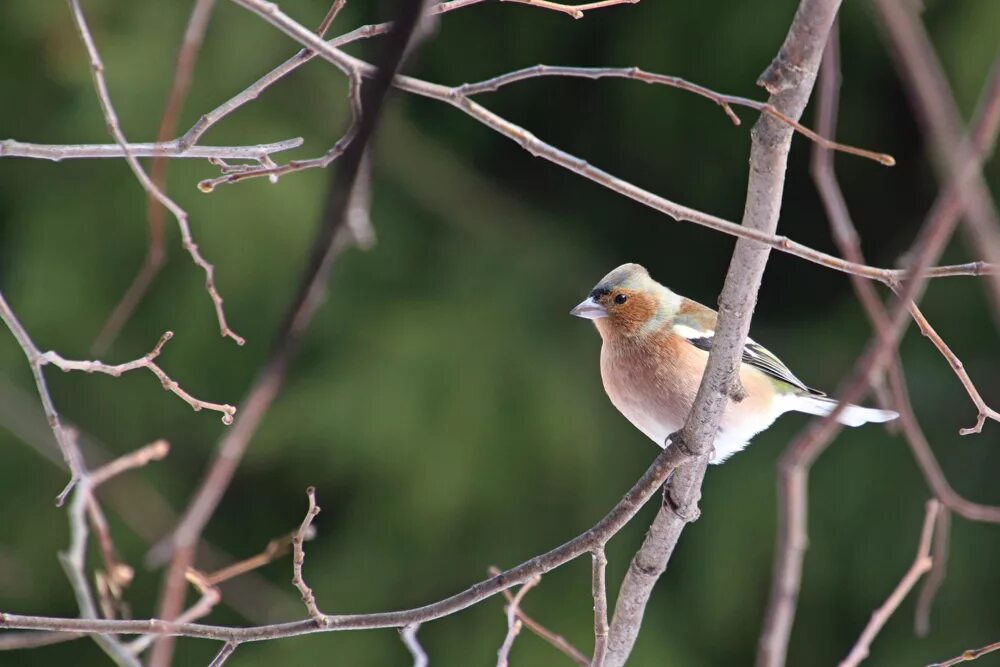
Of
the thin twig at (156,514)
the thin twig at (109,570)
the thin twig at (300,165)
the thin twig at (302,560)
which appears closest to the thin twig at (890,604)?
the thin twig at (302,560)

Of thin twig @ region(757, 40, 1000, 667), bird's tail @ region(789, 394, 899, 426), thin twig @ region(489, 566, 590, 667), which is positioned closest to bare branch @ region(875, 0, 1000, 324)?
thin twig @ region(757, 40, 1000, 667)

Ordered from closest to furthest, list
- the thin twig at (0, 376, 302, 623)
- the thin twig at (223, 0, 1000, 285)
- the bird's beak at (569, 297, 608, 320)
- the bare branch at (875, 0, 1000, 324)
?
the bare branch at (875, 0, 1000, 324) < the thin twig at (223, 0, 1000, 285) < the bird's beak at (569, 297, 608, 320) < the thin twig at (0, 376, 302, 623)

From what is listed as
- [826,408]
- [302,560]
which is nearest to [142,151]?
[302,560]

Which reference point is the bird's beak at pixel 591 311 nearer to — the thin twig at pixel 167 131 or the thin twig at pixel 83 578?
the thin twig at pixel 167 131

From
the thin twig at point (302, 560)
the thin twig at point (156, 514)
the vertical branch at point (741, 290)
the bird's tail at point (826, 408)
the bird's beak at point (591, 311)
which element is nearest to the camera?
the vertical branch at point (741, 290)

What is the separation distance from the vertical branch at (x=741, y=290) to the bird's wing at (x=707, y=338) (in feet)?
2.57

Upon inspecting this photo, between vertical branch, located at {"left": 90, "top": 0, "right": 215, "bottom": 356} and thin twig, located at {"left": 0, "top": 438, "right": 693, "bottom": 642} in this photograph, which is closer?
vertical branch, located at {"left": 90, "top": 0, "right": 215, "bottom": 356}

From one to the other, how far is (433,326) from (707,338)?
178 centimetres

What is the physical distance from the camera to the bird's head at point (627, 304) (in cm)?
243

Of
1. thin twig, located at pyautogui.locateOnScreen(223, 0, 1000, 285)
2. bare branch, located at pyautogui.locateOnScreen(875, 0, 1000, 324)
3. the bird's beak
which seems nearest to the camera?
bare branch, located at pyautogui.locateOnScreen(875, 0, 1000, 324)

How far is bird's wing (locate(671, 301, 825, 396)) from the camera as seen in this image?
2467mm

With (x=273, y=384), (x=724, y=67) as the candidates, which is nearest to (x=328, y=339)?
(x=724, y=67)

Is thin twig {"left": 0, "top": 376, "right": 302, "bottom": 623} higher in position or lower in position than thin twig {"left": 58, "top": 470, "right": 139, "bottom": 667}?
higher

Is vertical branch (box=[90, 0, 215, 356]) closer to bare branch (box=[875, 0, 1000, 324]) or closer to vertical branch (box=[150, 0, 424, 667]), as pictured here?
vertical branch (box=[150, 0, 424, 667])
